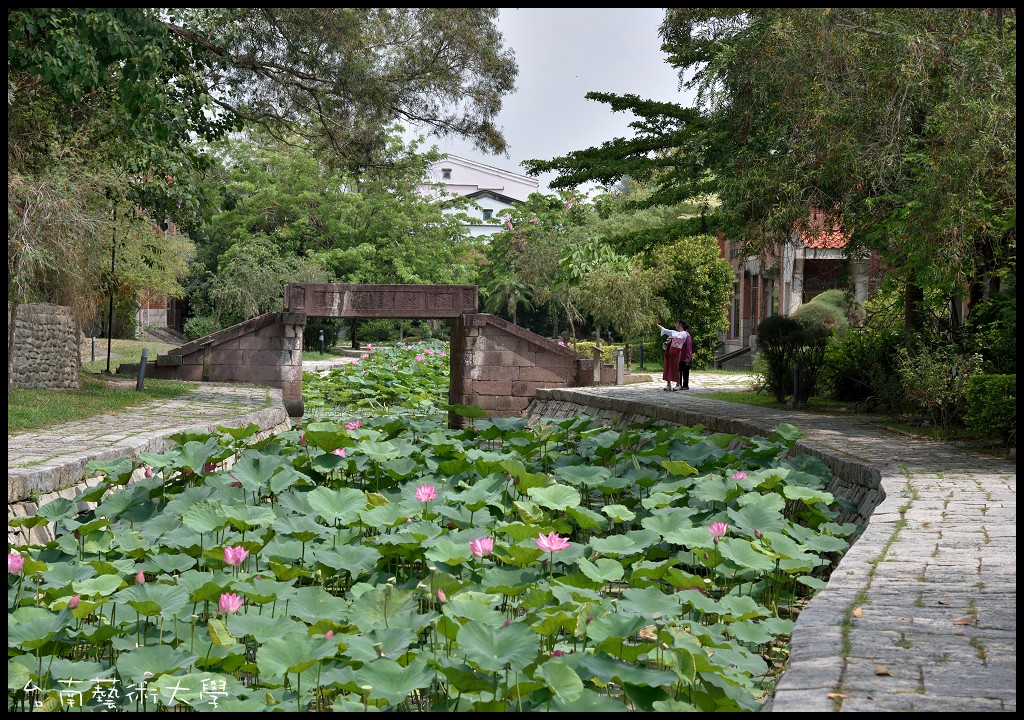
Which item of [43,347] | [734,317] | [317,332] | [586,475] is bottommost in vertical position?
[586,475]

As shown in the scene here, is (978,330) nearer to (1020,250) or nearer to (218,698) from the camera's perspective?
(1020,250)

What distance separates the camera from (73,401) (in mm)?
13836

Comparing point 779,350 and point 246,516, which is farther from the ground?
point 779,350

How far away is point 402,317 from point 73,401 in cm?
1044

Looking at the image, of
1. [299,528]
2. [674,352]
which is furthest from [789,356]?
[299,528]

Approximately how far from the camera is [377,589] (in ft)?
13.6

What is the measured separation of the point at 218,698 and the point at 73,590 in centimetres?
118

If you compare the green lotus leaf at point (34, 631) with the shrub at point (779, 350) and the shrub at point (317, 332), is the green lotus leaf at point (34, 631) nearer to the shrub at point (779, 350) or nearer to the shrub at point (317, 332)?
the shrub at point (779, 350)

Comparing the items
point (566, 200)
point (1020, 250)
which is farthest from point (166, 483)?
point (566, 200)

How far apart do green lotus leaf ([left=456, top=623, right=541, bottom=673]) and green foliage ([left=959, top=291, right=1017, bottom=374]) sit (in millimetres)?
8129

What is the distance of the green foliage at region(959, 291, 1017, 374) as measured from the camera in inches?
404

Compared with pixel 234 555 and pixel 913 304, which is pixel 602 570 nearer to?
pixel 234 555

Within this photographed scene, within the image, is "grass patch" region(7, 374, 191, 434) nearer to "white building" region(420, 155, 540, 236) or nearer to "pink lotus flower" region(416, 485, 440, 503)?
"pink lotus flower" region(416, 485, 440, 503)

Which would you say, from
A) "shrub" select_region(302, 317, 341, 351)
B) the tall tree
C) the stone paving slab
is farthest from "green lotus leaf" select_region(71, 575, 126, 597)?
"shrub" select_region(302, 317, 341, 351)
